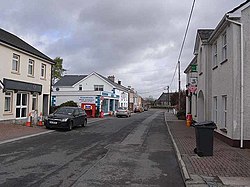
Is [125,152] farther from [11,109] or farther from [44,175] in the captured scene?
[11,109]

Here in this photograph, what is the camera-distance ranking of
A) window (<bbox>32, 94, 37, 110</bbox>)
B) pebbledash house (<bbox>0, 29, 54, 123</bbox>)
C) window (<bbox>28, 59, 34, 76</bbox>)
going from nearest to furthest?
pebbledash house (<bbox>0, 29, 54, 123</bbox>), window (<bbox>28, 59, 34, 76</bbox>), window (<bbox>32, 94, 37, 110</bbox>)

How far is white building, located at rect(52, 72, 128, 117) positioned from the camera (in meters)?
40.2

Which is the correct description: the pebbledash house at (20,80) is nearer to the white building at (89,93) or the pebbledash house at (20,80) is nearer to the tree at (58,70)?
the white building at (89,93)

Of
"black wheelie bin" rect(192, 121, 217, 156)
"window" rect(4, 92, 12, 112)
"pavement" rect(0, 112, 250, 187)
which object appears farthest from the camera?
"window" rect(4, 92, 12, 112)

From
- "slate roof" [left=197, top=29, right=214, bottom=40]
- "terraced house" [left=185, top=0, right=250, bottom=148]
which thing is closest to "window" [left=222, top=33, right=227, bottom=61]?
"terraced house" [left=185, top=0, right=250, bottom=148]

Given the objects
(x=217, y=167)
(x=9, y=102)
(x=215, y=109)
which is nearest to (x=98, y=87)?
(x=9, y=102)

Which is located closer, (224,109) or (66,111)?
(224,109)

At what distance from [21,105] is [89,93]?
62.4 feet

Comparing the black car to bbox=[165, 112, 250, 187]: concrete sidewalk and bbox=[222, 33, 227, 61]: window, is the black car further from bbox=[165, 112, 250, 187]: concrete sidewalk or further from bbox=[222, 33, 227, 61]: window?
bbox=[222, 33, 227, 61]: window

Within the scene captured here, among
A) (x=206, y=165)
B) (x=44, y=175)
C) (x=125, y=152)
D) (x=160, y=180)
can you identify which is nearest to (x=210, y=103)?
(x=125, y=152)

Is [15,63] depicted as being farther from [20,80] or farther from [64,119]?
[64,119]

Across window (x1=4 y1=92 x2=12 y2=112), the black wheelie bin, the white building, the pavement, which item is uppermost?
the white building

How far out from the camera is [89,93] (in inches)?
1619

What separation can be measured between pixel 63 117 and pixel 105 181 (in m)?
13.2
